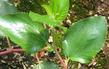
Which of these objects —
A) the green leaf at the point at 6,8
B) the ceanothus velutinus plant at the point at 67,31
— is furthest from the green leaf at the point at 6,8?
the ceanothus velutinus plant at the point at 67,31

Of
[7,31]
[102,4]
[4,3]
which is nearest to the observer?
[7,31]

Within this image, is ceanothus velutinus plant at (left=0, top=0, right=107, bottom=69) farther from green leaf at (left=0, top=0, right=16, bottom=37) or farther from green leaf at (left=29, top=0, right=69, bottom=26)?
green leaf at (left=0, top=0, right=16, bottom=37)

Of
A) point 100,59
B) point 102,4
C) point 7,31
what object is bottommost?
point 100,59

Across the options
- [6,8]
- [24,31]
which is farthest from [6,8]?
[24,31]


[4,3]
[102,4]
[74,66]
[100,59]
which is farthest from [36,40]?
[102,4]

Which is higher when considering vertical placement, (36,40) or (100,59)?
(36,40)

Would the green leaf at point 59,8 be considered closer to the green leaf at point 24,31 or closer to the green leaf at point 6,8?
the green leaf at point 24,31

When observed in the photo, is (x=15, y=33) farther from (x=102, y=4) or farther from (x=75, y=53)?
(x=102, y=4)
